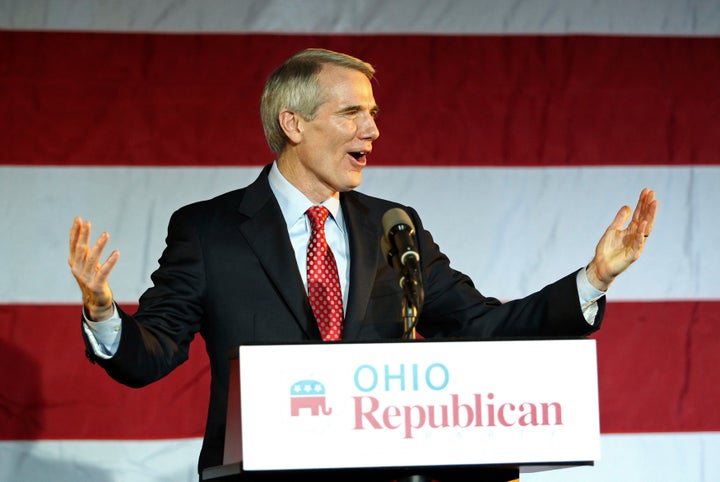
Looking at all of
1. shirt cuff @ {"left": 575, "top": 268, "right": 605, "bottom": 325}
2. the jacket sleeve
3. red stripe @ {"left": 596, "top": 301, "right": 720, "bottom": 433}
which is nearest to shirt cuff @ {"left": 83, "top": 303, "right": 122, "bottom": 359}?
the jacket sleeve

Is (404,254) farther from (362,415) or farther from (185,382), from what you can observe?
(185,382)

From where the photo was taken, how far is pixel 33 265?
2762 mm

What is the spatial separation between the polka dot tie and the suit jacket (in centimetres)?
3

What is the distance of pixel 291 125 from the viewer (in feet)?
6.96

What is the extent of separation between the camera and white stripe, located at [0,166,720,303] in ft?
9.10

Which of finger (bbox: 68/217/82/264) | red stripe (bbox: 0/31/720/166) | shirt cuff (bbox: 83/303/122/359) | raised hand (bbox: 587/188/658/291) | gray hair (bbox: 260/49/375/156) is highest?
red stripe (bbox: 0/31/720/166)

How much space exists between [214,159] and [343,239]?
912 millimetres

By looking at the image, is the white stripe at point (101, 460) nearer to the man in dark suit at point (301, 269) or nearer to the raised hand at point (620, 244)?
the man in dark suit at point (301, 269)

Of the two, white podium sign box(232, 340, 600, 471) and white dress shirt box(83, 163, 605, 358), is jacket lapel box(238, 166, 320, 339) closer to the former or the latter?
white dress shirt box(83, 163, 605, 358)

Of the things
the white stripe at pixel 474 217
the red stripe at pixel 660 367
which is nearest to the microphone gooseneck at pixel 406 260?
the white stripe at pixel 474 217

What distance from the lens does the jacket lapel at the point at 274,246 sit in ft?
6.15

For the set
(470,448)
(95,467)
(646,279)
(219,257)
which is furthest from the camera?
(646,279)

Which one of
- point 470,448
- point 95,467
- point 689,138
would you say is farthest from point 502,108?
point 470,448

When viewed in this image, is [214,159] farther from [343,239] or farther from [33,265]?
[343,239]
